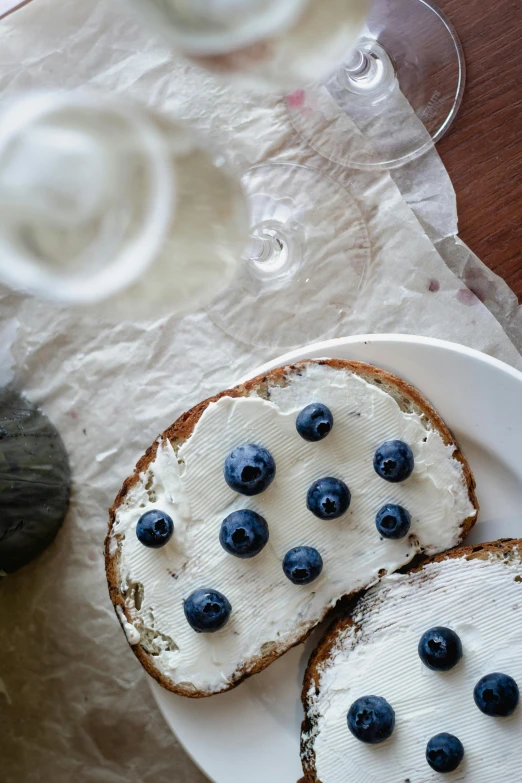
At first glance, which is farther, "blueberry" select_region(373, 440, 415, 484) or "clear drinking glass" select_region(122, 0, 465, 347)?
"clear drinking glass" select_region(122, 0, 465, 347)

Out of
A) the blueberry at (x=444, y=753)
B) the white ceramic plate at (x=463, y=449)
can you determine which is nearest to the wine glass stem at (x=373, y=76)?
the white ceramic plate at (x=463, y=449)

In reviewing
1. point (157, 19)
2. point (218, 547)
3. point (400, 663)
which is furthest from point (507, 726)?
point (157, 19)

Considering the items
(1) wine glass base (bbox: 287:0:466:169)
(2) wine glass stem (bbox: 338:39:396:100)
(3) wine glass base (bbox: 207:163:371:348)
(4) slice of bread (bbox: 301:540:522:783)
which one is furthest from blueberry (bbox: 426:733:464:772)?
(2) wine glass stem (bbox: 338:39:396:100)

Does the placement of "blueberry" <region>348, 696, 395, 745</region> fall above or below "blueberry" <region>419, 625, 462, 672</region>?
below

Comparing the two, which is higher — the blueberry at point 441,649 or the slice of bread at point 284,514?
the slice of bread at point 284,514

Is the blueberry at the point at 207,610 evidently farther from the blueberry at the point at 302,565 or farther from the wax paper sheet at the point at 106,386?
the wax paper sheet at the point at 106,386

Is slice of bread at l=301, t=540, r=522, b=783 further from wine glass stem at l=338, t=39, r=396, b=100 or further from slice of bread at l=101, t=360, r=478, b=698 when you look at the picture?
wine glass stem at l=338, t=39, r=396, b=100

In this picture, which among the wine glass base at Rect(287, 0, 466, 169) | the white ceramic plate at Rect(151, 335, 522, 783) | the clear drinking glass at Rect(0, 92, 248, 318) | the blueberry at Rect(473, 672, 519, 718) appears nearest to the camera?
the clear drinking glass at Rect(0, 92, 248, 318)
